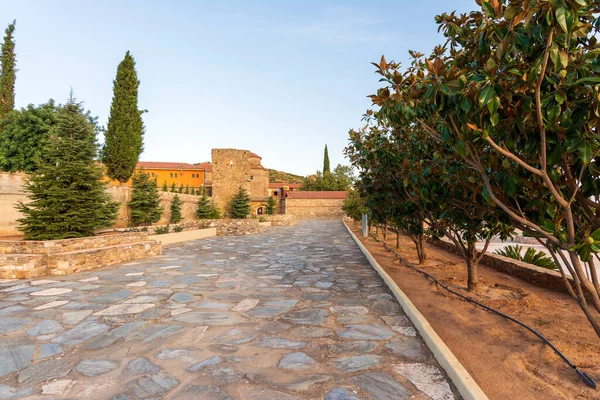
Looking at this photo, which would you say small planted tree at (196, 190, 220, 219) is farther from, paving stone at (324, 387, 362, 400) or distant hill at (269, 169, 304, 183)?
distant hill at (269, 169, 304, 183)

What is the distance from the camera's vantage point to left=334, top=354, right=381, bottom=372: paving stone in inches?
110

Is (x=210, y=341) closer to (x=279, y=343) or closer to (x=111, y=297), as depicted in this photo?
(x=279, y=343)

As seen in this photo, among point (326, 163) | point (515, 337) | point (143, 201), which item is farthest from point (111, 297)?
point (326, 163)

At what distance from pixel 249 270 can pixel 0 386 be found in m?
5.05

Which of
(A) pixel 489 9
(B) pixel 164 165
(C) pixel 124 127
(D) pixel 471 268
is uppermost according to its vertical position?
(B) pixel 164 165

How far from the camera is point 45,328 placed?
3.73 meters

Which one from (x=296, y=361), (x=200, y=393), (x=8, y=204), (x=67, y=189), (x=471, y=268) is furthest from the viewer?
(x=8, y=204)

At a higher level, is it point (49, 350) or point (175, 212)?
point (175, 212)

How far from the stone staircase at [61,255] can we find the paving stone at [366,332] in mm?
6233

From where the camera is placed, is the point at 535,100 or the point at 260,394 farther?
the point at 260,394

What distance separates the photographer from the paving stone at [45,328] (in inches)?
142

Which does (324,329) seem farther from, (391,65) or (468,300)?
(391,65)

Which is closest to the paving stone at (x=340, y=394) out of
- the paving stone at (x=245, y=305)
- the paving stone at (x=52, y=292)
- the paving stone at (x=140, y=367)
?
the paving stone at (x=140, y=367)

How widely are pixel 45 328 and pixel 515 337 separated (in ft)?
17.5
